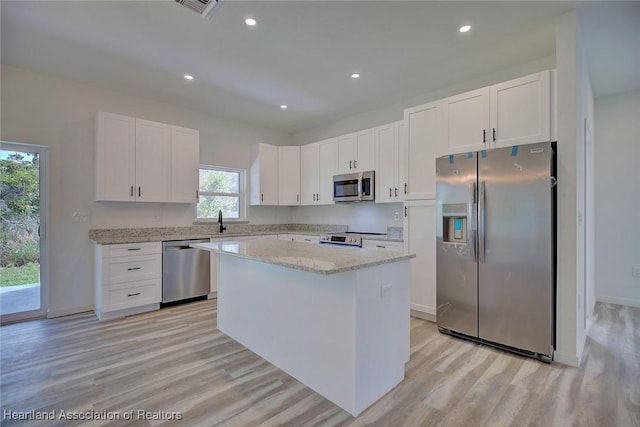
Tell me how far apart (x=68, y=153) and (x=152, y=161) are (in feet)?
2.99

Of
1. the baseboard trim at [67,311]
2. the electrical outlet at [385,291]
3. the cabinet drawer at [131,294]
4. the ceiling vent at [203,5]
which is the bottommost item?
the baseboard trim at [67,311]

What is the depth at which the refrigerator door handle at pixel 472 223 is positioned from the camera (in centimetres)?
280

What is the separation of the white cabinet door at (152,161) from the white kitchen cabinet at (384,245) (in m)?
2.87

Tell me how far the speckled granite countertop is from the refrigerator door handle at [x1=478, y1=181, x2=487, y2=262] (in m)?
1.03

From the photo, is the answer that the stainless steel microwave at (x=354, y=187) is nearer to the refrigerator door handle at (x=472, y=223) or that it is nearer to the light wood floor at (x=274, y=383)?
the refrigerator door handle at (x=472, y=223)

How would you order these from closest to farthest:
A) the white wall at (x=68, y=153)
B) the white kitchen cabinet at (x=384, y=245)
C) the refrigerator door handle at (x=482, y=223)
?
the refrigerator door handle at (x=482, y=223) < the white wall at (x=68, y=153) < the white kitchen cabinet at (x=384, y=245)

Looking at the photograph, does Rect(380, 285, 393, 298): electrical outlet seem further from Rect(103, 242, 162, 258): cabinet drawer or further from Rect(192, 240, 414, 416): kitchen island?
Rect(103, 242, 162, 258): cabinet drawer

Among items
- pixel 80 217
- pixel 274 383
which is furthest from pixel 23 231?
pixel 274 383

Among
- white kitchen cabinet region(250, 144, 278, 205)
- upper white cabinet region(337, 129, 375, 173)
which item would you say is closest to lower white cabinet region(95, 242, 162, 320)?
white kitchen cabinet region(250, 144, 278, 205)

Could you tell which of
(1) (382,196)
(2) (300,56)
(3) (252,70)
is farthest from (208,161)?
(1) (382,196)

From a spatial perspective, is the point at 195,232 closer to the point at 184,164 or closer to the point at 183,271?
the point at 183,271

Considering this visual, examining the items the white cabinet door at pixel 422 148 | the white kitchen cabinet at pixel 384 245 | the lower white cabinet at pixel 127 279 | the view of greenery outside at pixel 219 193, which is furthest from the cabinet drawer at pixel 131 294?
the white cabinet door at pixel 422 148

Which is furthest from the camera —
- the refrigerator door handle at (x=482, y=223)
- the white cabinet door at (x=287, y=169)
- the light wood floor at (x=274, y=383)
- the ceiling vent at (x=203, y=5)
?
the white cabinet door at (x=287, y=169)

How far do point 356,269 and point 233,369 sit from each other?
1.44m
